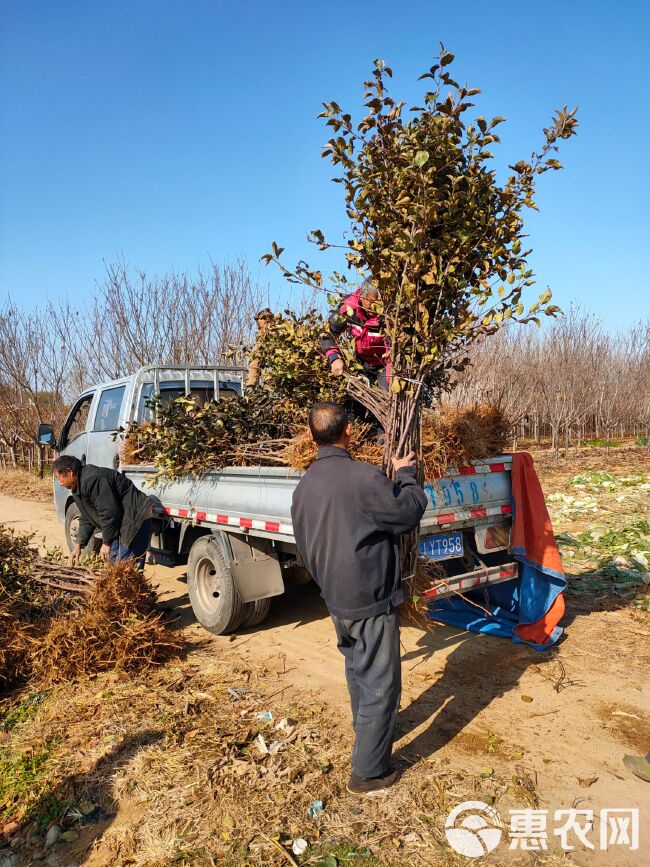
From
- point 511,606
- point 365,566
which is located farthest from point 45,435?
point 365,566

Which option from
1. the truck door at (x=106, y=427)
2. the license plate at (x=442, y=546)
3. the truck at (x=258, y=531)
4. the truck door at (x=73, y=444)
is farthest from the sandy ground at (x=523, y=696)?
the truck door at (x=73, y=444)

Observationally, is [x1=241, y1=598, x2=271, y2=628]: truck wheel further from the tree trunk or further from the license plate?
the tree trunk

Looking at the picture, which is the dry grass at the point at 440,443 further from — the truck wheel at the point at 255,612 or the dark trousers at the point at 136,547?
the dark trousers at the point at 136,547

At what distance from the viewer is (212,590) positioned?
5246mm

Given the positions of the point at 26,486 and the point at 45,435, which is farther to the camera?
the point at 26,486

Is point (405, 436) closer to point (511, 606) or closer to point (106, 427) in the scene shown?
point (511, 606)

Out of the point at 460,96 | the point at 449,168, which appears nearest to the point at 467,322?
the point at 449,168

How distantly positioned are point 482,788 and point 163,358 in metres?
14.9

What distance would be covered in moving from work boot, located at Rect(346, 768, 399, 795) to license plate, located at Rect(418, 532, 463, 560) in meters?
1.41

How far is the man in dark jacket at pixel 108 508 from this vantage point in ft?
→ 17.1

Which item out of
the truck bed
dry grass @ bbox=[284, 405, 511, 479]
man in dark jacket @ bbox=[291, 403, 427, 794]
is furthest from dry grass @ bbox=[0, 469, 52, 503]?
man in dark jacket @ bbox=[291, 403, 427, 794]

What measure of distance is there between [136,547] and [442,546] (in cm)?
298

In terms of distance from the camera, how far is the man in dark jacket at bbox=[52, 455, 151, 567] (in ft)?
17.1

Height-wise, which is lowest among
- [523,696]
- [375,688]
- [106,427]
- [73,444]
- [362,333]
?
[523,696]
